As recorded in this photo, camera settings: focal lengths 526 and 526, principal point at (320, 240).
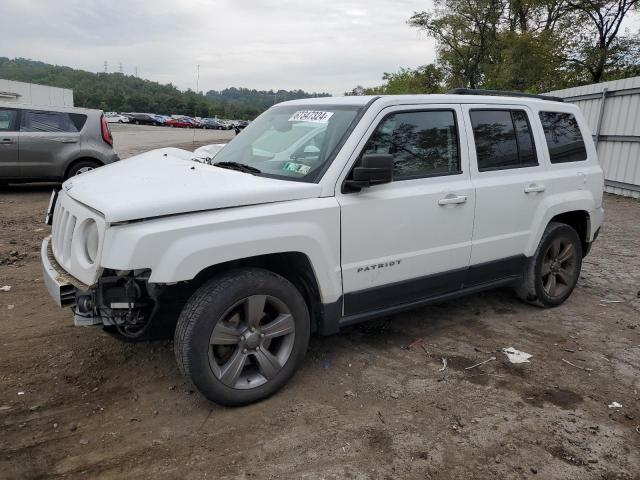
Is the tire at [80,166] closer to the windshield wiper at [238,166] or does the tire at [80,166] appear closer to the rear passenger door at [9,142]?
the rear passenger door at [9,142]

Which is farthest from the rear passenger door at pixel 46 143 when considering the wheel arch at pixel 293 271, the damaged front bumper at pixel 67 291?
the wheel arch at pixel 293 271

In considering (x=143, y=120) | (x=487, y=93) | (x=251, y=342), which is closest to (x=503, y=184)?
(x=487, y=93)

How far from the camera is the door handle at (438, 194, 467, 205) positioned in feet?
12.7

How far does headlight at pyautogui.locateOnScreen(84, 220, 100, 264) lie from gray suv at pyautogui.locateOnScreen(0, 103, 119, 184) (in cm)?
795

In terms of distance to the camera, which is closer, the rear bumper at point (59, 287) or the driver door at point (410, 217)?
the rear bumper at point (59, 287)

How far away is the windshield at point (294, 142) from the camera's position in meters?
3.54

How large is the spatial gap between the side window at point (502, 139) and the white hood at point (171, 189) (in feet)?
5.29

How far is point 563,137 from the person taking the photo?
191 inches

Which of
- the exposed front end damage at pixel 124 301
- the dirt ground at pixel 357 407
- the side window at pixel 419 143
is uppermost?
the side window at pixel 419 143

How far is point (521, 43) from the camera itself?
2573 centimetres

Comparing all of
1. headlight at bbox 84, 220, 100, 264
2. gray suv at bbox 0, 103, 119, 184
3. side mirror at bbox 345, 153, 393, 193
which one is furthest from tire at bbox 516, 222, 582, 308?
gray suv at bbox 0, 103, 119, 184

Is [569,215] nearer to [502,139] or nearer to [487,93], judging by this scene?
[502,139]

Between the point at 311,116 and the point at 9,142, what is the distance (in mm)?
8132

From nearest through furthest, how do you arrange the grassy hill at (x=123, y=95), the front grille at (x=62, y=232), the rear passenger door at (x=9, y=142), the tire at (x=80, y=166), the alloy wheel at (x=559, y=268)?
the front grille at (x=62, y=232) → the alloy wheel at (x=559, y=268) → the rear passenger door at (x=9, y=142) → the tire at (x=80, y=166) → the grassy hill at (x=123, y=95)
